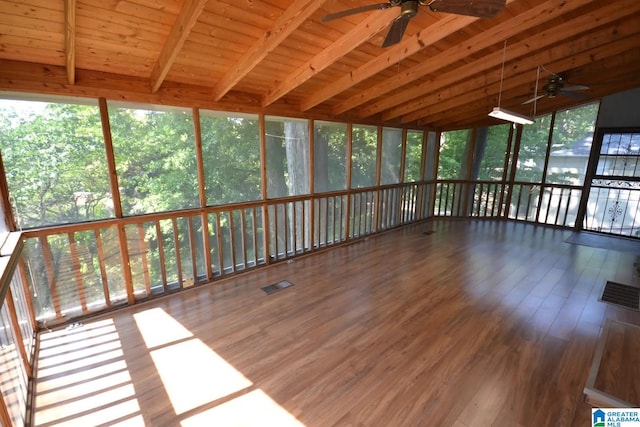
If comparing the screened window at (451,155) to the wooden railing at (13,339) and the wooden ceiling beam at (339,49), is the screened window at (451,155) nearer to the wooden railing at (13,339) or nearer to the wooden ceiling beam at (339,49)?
the wooden ceiling beam at (339,49)

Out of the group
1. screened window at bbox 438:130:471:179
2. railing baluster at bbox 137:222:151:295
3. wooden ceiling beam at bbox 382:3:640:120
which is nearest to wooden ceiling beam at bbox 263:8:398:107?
wooden ceiling beam at bbox 382:3:640:120

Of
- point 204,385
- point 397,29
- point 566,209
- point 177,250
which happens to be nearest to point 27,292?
point 177,250

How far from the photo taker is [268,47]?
8.42ft

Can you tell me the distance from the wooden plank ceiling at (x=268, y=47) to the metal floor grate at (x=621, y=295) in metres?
2.92

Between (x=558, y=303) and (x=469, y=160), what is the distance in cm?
510

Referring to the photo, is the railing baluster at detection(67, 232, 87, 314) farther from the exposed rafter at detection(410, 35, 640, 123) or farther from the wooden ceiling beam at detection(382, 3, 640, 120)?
the exposed rafter at detection(410, 35, 640, 123)

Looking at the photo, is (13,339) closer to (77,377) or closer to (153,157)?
(77,377)

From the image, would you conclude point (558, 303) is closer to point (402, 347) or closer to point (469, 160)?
point (402, 347)

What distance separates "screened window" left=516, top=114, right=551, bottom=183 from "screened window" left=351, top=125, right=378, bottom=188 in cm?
398

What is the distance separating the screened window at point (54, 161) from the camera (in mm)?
2420

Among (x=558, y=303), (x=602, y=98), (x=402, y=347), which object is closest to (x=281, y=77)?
(x=402, y=347)

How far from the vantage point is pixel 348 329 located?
9.02 ft

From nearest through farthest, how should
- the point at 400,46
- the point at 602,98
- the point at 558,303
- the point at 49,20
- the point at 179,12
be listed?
the point at 49,20, the point at 179,12, the point at 400,46, the point at 558,303, the point at 602,98

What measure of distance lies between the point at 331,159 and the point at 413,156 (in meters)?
2.57
